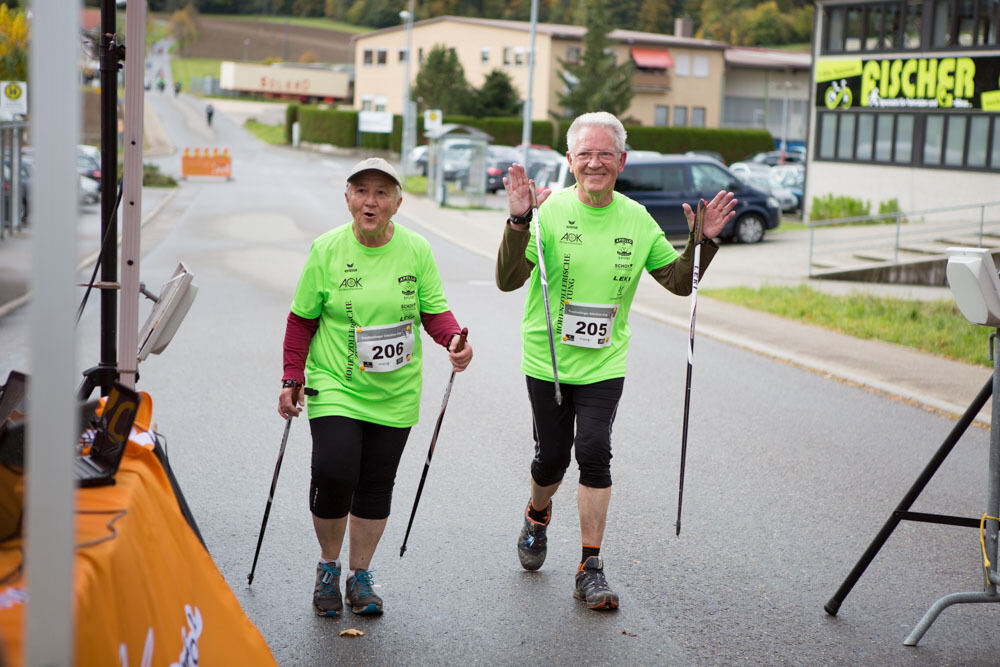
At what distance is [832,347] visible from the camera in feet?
43.1

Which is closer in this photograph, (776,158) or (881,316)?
(881,316)

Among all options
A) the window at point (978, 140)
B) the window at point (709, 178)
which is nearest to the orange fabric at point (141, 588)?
the window at point (709, 178)

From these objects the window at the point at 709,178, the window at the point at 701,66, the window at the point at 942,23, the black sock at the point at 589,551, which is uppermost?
the window at the point at 701,66

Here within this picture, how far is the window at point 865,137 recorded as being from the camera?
3453 centimetres

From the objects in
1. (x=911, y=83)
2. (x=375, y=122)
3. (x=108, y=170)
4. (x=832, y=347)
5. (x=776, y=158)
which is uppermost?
(x=911, y=83)

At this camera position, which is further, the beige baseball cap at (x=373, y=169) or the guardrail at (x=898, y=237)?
the guardrail at (x=898, y=237)

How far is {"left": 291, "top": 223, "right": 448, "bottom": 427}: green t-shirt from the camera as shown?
4.66m

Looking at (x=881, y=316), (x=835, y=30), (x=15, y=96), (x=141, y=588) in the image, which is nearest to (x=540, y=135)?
(x=835, y=30)

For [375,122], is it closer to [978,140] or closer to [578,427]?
[978,140]

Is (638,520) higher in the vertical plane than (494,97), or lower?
lower

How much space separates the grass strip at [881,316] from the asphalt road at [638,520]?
2070 millimetres

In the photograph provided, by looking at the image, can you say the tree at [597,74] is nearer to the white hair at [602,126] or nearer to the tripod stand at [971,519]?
the white hair at [602,126]

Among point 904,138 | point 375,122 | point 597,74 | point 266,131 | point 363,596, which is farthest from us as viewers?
point 266,131

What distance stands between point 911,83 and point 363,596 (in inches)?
1247
